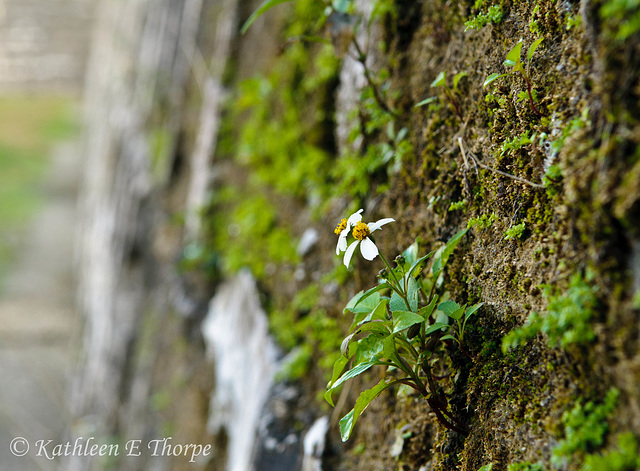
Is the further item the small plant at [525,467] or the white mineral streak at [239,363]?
the white mineral streak at [239,363]

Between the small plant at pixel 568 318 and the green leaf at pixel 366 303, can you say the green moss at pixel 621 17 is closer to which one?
the small plant at pixel 568 318

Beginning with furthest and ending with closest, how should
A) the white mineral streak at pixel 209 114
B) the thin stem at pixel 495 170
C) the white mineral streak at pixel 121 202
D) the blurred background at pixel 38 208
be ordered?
1. the blurred background at pixel 38 208
2. the white mineral streak at pixel 121 202
3. the white mineral streak at pixel 209 114
4. the thin stem at pixel 495 170

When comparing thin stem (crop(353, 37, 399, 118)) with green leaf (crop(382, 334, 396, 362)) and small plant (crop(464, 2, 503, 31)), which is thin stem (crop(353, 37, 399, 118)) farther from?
green leaf (crop(382, 334, 396, 362))

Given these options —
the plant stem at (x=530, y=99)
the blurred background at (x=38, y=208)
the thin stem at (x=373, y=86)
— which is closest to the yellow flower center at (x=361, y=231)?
the plant stem at (x=530, y=99)

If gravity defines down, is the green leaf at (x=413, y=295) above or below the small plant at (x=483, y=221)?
below

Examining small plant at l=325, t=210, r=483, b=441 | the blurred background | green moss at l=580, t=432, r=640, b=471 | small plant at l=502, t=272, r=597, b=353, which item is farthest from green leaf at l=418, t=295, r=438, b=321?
the blurred background

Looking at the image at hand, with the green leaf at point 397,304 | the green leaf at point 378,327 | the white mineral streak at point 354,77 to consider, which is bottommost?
the green leaf at point 378,327

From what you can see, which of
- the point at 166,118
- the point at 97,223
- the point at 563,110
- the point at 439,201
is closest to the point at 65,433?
the point at 97,223
